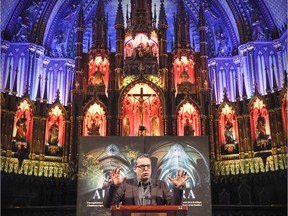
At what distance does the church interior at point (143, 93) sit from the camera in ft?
81.4

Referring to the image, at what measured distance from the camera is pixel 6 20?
27562mm

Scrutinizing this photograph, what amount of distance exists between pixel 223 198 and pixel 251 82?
9017 mm

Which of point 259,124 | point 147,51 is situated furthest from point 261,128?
point 147,51

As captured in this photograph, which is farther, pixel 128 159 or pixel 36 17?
pixel 36 17

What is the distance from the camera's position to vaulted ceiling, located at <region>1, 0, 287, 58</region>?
28203 millimetres

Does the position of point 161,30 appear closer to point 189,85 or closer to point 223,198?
point 189,85

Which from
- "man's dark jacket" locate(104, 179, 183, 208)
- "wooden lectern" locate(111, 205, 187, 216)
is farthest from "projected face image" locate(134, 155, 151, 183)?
"wooden lectern" locate(111, 205, 187, 216)

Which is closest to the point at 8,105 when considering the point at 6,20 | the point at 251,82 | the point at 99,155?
the point at 6,20

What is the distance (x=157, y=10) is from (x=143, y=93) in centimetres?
1076

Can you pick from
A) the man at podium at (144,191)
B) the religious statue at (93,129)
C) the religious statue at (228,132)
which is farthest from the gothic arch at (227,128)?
the man at podium at (144,191)

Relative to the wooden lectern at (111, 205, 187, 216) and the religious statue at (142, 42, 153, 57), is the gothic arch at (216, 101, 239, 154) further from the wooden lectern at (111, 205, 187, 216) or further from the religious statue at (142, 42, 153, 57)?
the wooden lectern at (111, 205, 187, 216)

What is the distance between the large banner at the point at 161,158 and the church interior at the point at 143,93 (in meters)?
8.01

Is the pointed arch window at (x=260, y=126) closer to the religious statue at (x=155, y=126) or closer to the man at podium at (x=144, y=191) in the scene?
the religious statue at (x=155, y=126)

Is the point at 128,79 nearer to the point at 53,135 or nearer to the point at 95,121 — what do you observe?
the point at 95,121
